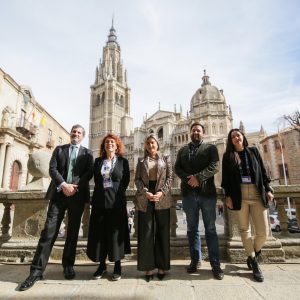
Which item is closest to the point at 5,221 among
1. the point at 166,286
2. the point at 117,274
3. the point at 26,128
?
the point at 117,274

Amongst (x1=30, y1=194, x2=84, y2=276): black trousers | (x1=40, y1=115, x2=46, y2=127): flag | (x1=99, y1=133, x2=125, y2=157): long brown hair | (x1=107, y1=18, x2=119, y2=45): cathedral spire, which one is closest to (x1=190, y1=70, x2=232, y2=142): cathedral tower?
(x1=40, y1=115, x2=46, y2=127): flag

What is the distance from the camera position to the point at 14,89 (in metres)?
21.6

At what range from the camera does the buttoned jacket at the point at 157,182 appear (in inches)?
130

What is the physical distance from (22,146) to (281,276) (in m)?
23.7

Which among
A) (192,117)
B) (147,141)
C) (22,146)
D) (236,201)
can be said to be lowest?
(236,201)

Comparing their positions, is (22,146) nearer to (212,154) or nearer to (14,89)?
(14,89)

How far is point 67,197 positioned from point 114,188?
0.70 meters

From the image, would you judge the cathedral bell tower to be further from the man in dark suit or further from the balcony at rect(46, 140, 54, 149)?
the man in dark suit

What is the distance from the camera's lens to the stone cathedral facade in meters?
46.6

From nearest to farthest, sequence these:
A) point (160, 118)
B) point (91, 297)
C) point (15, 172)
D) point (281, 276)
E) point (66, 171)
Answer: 1. point (91, 297)
2. point (281, 276)
3. point (66, 171)
4. point (15, 172)
5. point (160, 118)

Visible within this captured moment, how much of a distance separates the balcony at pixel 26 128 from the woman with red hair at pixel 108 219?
851 inches

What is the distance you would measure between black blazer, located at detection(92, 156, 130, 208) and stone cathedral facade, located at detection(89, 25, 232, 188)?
Answer: 35779mm

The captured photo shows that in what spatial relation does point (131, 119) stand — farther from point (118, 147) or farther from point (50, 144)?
point (118, 147)

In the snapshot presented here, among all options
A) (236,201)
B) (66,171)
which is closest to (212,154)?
(236,201)
